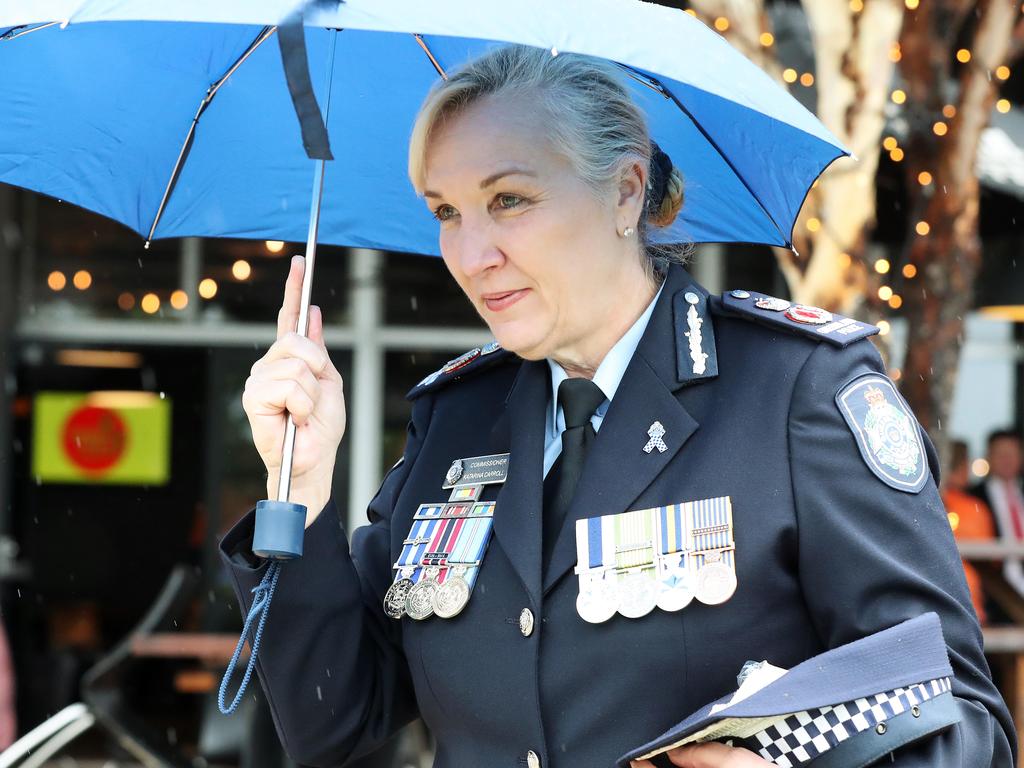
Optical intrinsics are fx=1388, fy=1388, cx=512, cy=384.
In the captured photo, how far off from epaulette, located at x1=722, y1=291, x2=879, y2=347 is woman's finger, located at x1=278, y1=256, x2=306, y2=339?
24.7 inches

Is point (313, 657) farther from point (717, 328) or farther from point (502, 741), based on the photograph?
point (717, 328)

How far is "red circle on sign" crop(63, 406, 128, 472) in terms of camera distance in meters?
8.93

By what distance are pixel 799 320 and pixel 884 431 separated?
0.73 feet

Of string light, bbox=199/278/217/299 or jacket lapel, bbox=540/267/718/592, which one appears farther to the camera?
string light, bbox=199/278/217/299

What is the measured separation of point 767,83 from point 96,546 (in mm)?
8327

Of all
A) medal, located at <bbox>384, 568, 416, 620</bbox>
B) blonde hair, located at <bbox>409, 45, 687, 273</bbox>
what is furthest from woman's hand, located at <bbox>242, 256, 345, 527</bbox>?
blonde hair, located at <bbox>409, 45, 687, 273</bbox>

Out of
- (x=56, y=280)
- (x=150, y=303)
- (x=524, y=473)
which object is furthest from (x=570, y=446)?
(x=56, y=280)

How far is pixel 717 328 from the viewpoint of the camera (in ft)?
6.72

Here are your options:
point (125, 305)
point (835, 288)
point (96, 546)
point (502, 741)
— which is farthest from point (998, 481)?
point (502, 741)

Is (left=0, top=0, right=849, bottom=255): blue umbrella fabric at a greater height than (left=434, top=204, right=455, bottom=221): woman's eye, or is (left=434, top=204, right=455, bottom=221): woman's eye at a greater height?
(left=0, top=0, right=849, bottom=255): blue umbrella fabric

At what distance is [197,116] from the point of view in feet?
7.89

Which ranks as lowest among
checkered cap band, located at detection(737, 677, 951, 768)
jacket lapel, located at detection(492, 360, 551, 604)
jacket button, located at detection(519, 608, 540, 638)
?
checkered cap band, located at detection(737, 677, 951, 768)

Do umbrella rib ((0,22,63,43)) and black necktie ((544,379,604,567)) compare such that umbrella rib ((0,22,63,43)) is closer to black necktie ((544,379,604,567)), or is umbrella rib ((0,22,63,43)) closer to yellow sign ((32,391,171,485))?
black necktie ((544,379,604,567))

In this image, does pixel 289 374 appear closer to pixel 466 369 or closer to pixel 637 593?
pixel 466 369
